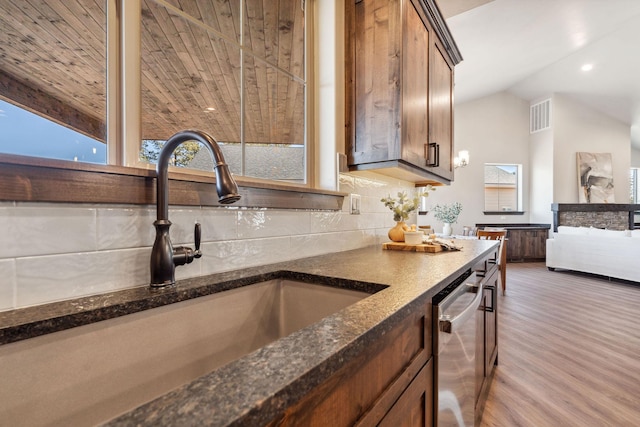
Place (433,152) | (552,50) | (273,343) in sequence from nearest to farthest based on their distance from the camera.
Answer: (273,343)
(433,152)
(552,50)

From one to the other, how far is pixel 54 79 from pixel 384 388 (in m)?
1.12

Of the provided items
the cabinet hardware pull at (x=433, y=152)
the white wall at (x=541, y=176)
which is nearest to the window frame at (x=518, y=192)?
the white wall at (x=541, y=176)

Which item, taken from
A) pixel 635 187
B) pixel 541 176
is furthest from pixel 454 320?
pixel 635 187

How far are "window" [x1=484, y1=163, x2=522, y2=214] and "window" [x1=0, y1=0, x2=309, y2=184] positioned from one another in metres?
6.85

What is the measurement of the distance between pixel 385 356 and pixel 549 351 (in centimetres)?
251

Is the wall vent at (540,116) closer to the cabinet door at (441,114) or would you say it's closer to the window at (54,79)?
the cabinet door at (441,114)

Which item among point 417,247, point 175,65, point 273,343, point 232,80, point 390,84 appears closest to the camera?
point 273,343

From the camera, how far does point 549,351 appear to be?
235cm

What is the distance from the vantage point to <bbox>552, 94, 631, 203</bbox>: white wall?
6.75 meters

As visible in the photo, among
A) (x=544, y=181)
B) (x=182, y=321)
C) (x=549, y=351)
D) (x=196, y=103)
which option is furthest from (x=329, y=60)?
(x=544, y=181)

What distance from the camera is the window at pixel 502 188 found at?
23.3ft

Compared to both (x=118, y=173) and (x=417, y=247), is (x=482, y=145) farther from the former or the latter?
(x=118, y=173)

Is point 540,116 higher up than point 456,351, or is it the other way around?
point 540,116

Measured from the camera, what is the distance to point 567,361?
86.3 inches
